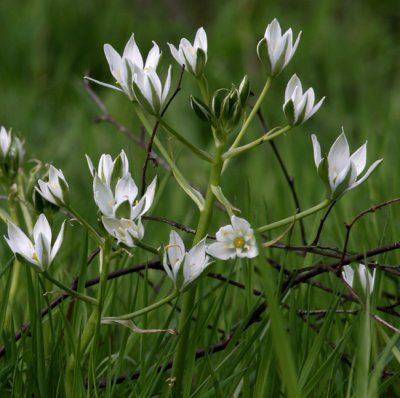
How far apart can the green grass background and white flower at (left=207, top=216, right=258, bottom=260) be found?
70 centimetres

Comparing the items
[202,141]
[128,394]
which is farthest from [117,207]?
[202,141]

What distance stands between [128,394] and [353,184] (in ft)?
1.59

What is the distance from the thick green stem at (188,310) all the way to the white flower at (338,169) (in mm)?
136

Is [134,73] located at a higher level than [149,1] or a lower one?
lower

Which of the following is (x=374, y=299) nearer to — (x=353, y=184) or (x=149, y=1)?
(x=353, y=184)

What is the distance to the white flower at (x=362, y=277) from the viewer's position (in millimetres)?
1021

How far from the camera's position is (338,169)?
1.01 meters

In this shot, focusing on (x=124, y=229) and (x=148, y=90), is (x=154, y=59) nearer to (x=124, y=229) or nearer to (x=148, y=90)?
(x=148, y=90)

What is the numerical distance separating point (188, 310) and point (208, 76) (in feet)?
10.2

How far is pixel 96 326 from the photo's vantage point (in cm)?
102

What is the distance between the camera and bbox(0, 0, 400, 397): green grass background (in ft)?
7.97

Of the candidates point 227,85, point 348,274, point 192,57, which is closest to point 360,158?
point 348,274

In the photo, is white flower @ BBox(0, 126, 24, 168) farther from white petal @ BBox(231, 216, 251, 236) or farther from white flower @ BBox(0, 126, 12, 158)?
white petal @ BBox(231, 216, 251, 236)

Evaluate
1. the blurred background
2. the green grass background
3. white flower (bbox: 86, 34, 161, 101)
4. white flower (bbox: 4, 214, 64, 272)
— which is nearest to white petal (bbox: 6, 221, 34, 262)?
white flower (bbox: 4, 214, 64, 272)
